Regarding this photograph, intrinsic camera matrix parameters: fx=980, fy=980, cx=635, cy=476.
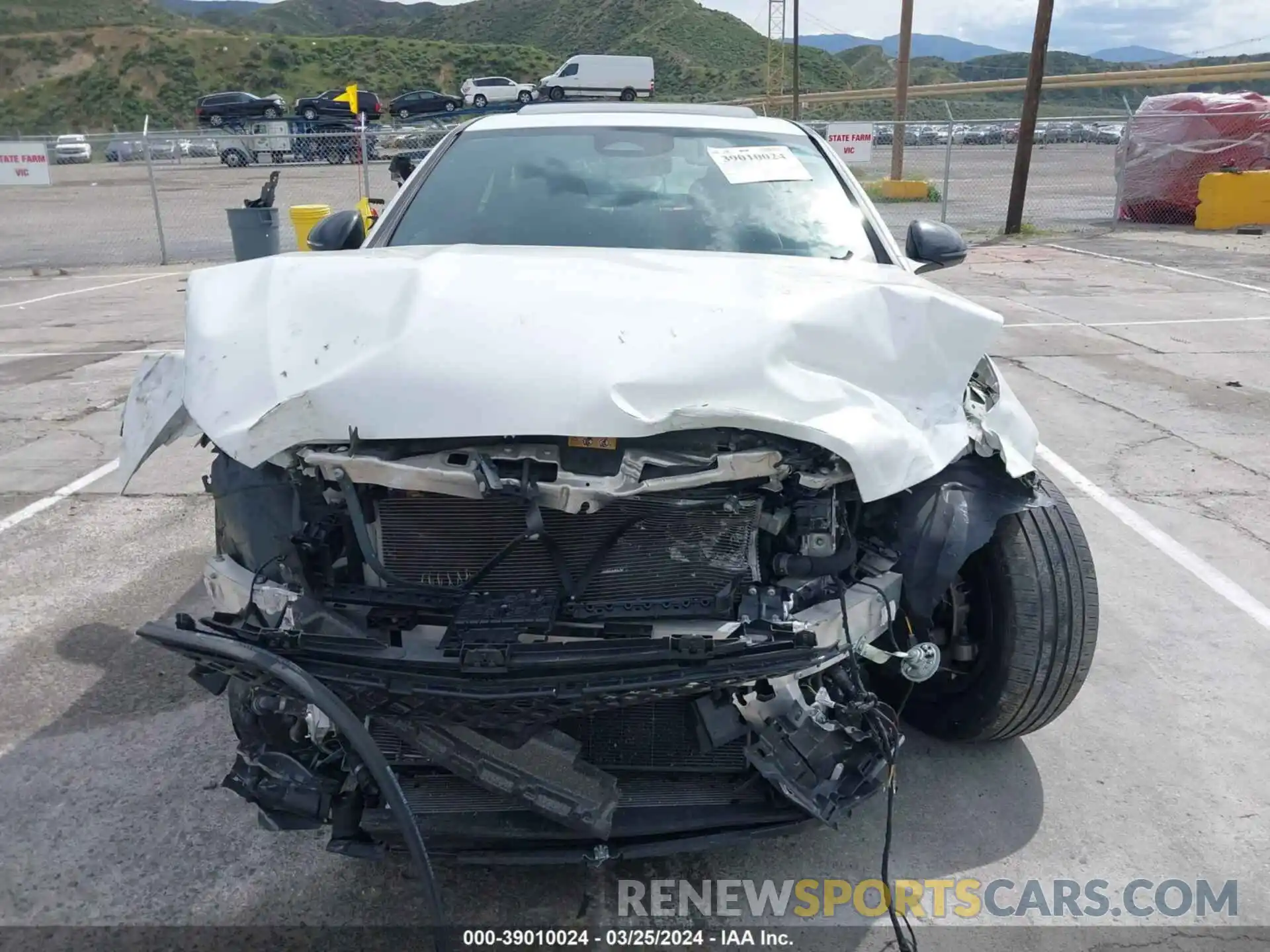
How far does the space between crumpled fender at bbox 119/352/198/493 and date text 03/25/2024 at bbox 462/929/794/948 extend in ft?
5.14

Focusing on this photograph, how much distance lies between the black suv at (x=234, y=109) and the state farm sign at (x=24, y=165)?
85.6ft

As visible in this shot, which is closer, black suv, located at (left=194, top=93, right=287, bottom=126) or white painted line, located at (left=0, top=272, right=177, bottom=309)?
white painted line, located at (left=0, top=272, right=177, bottom=309)

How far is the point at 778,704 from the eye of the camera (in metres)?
2.27

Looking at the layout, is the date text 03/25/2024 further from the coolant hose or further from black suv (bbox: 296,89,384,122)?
black suv (bbox: 296,89,384,122)

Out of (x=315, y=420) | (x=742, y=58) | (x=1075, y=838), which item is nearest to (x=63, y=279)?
(x=315, y=420)

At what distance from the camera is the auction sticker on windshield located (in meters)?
3.70

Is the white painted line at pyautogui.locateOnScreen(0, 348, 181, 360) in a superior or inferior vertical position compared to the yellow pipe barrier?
inferior

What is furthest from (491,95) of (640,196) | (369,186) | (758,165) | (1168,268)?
(640,196)

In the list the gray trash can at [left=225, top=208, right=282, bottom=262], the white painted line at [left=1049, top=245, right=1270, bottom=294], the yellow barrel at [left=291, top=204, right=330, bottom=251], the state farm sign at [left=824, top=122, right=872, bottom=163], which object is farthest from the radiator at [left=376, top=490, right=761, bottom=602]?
the state farm sign at [left=824, top=122, right=872, bottom=163]

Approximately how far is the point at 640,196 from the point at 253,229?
30.5 feet

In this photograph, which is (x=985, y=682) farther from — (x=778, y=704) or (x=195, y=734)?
(x=195, y=734)

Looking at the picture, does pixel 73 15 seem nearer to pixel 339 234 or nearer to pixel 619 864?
pixel 339 234

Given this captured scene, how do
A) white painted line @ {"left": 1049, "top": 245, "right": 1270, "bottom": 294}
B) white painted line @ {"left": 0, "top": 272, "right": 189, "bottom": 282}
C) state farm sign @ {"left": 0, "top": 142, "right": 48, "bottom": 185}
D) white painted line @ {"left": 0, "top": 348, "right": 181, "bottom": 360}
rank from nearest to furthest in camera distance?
white painted line @ {"left": 0, "top": 348, "right": 181, "bottom": 360} → white painted line @ {"left": 1049, "top": 245, "right": 1270, "bottom": 294} → white painted line @ {"left": 0, "top": 272, "right": 189, "bottom": 282} → state farm sign @ {"left": 0, "top": 142, "right": 48, "bottom": 185}

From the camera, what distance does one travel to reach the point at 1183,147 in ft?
54.8
